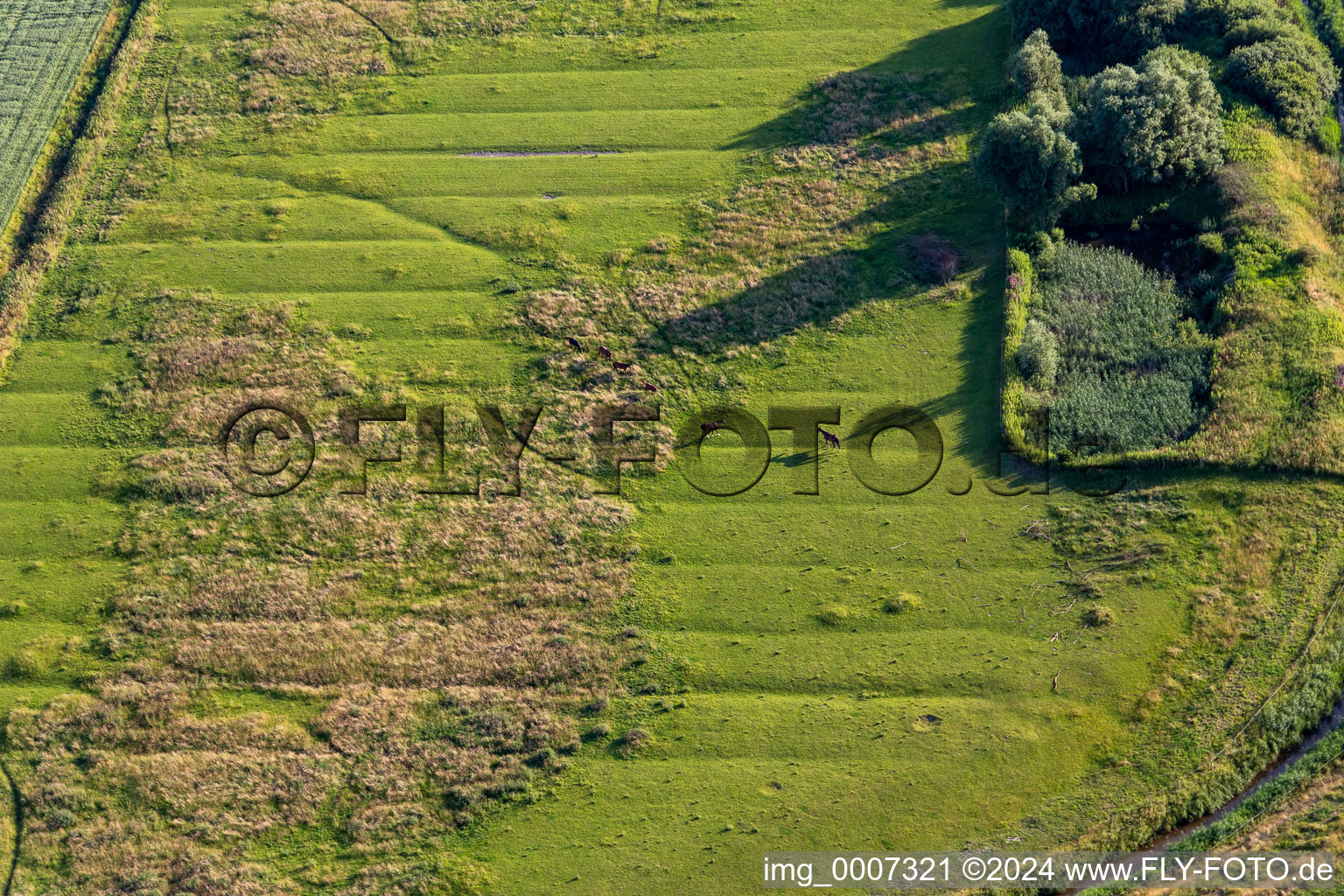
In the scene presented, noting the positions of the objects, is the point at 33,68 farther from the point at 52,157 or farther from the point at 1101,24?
the point at 1101,24

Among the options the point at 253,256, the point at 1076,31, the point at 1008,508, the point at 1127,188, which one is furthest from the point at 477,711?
the point at 1076,31

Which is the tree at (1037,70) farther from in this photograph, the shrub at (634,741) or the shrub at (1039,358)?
the shrub at (634,741)

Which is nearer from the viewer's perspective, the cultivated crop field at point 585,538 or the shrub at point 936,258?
the cultivated crop field at point 585,538

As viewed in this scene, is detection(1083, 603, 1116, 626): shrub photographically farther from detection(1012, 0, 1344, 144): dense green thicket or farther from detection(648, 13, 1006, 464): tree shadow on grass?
detection(1012, 0, 1344, 144): dense green thicket

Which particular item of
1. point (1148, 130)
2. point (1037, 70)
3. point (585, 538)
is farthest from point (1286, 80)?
point (585, 538)

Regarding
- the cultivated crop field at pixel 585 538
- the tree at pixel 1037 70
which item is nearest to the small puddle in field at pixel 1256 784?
the cultivated crop field at pixel 585 538

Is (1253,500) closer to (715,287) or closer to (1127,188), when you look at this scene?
(1127,188)
